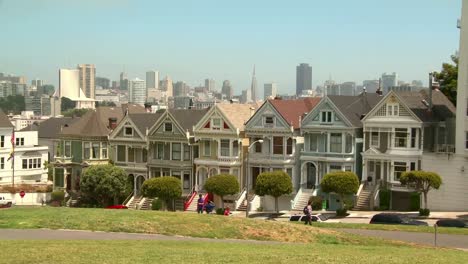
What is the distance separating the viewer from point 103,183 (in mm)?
66062

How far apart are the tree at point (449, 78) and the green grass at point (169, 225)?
120 feet

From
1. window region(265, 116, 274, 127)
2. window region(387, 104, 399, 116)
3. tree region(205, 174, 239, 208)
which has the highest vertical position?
window region(387, 104, 399, 116)

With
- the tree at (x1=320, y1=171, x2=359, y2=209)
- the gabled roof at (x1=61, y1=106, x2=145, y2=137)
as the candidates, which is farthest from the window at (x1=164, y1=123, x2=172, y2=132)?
the tree at (x1=320, y1=171, x2=359, y2=209)

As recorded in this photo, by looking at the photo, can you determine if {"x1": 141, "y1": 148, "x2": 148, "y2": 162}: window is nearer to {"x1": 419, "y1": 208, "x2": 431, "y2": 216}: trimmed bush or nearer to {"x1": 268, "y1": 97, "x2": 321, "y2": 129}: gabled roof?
{"x1": 268, "y1": 97, "x2": 321, "y2": 129}: gabled roof

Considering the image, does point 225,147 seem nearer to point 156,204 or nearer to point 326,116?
point 156,204

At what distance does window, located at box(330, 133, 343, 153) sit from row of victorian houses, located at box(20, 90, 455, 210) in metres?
0.08

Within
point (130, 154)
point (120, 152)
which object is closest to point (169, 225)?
point (130, 154)

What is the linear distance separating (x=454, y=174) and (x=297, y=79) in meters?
143

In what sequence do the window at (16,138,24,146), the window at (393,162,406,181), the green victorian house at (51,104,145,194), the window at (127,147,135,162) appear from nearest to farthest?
the window at (393,162,406,181) → the window at (127,147,135,162) → the green victorian house at (51,104,145,194) → the window at (16,138,24,146)

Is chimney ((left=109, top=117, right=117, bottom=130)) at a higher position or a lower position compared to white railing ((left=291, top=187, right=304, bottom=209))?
higher

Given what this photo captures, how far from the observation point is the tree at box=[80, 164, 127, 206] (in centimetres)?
6619

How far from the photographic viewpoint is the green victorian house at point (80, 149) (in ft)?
238

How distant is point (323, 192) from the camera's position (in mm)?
59969

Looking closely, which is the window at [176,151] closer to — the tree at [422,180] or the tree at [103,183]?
the tree at [103,183]
